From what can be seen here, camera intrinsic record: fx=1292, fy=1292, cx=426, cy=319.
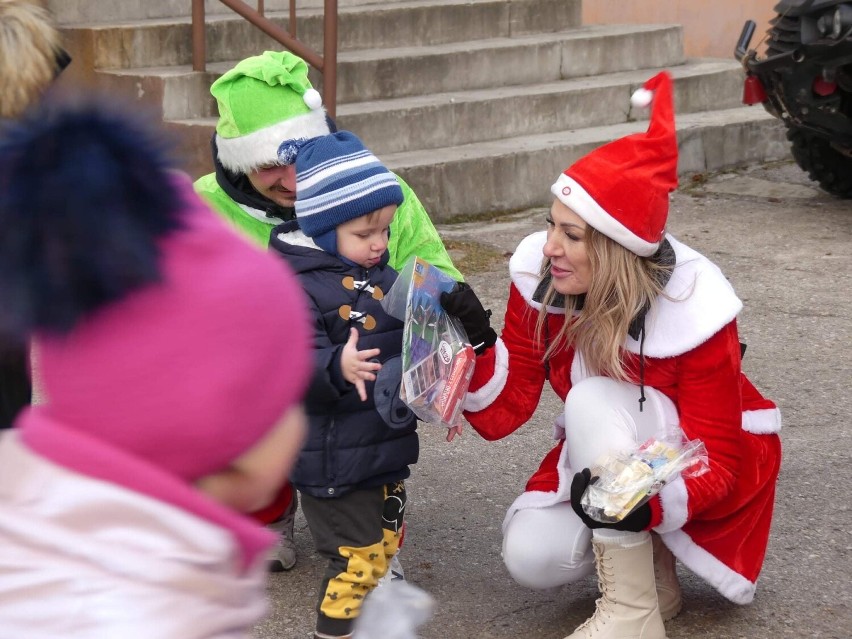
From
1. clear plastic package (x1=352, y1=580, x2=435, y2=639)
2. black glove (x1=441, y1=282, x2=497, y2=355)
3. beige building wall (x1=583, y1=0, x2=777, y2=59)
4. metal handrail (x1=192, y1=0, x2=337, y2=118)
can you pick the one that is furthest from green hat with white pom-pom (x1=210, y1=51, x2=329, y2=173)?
beige building wall (x1=583, y1=0, x2=777, y2=59)

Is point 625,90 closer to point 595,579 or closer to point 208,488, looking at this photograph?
point 595,579

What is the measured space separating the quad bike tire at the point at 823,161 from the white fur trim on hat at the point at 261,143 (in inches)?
178

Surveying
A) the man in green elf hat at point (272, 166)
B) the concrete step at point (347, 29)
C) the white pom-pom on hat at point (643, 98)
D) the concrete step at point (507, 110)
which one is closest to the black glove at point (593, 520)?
the man in green elf hat at point (272, 166)

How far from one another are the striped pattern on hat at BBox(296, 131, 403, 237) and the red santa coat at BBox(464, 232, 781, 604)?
515 mm

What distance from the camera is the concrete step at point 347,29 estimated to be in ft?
24.1

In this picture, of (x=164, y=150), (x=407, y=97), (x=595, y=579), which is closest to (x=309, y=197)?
(x=595, y=579)

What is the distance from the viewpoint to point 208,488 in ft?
4.02

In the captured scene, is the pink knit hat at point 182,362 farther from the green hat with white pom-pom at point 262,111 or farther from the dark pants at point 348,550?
the green hat with white pom-pom at point 262,111

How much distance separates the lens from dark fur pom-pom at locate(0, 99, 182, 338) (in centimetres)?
112

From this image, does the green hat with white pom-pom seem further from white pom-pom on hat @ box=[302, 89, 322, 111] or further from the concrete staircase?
the concrete staircase

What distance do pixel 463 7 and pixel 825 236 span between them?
10.2ft

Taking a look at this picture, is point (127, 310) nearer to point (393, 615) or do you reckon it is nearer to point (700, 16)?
point (393, 615)

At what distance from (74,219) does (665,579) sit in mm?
2312

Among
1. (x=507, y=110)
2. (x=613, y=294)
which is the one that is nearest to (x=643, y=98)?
(x=613, y=294)
